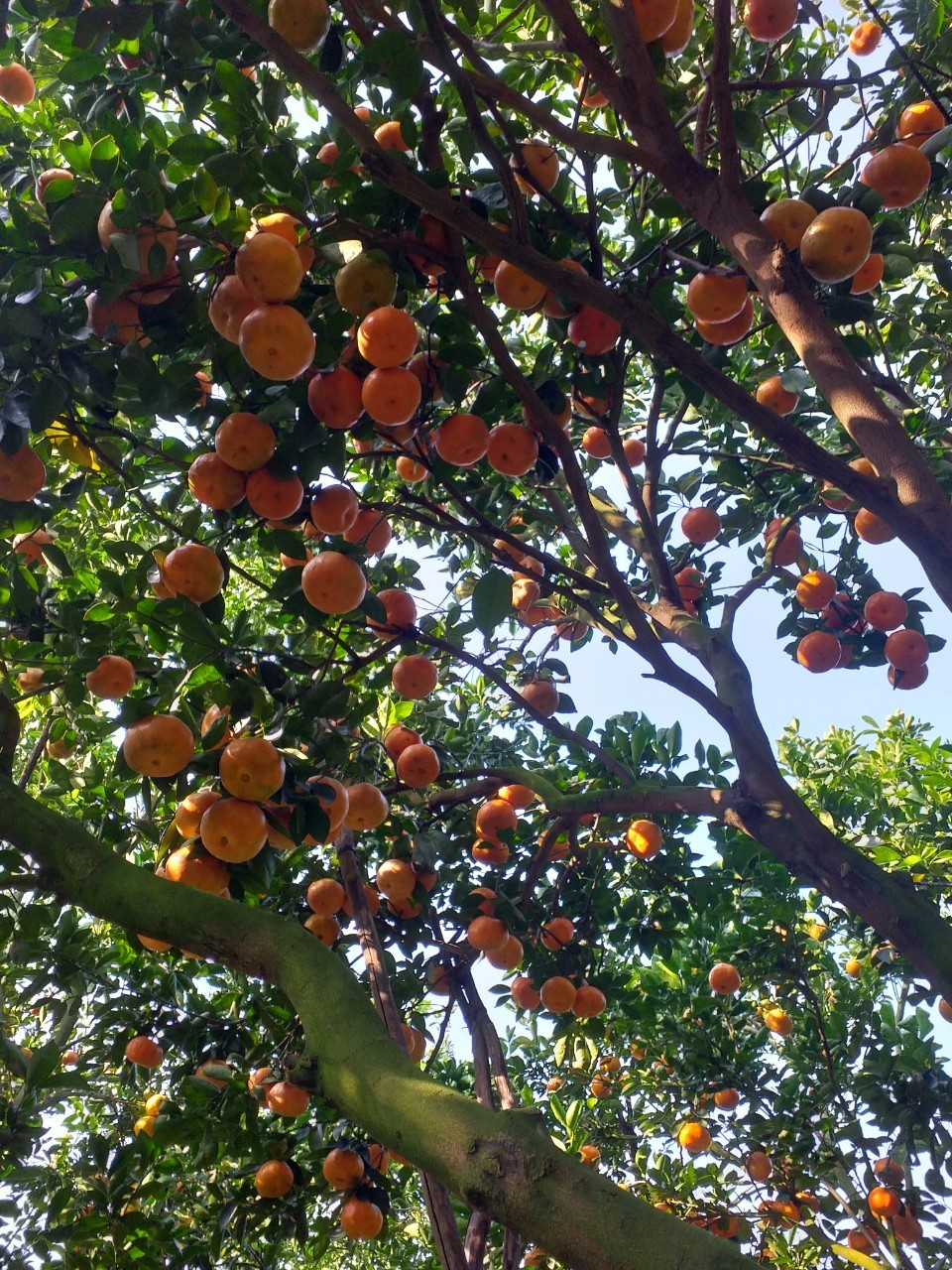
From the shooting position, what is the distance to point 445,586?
575 cm

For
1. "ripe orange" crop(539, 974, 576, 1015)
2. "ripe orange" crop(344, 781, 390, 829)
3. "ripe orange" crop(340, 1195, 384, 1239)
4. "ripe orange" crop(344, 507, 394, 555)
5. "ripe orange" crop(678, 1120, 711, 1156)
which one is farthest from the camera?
"ripe orange" crop(678, 1120, 711, 1156)

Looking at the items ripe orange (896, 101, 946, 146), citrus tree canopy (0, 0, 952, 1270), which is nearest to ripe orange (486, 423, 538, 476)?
citrus tree canopy (0, 0, 952, 1270)

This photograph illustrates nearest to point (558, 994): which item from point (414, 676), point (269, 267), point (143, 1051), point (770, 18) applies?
point (414, 676)

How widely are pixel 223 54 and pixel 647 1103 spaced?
6.26m

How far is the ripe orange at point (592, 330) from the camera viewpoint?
2.78 m

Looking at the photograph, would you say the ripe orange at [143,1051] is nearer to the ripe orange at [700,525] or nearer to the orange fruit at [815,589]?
the ripe orange at [700,525]

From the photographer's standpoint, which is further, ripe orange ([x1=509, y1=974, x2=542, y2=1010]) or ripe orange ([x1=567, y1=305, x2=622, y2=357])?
ripe orange ([x1=509, y1=974, x2=542, y2=1010])

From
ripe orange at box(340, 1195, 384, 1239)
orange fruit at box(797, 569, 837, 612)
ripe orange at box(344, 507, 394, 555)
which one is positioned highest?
orange fruit at box(797, 569, 837, 612)

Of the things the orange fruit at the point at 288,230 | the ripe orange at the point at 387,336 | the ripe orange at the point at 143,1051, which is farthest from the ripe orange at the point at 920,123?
the ripe orange at the point at 143,1051

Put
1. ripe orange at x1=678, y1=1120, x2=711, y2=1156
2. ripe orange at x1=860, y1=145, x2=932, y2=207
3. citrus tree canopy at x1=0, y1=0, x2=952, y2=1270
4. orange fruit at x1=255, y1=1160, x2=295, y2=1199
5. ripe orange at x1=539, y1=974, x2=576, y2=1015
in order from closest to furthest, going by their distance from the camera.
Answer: citrus tree canopy at x1=0, y1=0, x2=952, y2=1270, ripe orange at x1=860, y1=145, x2=932, y2=207, orange fruit at x1=255, y1=1160, x2=295, y2=1199, ripe orange at x1=539, y1=974, x2=576, y2=1015, ripe orange at x1=678, y1=1120, x2=711, y2=1156

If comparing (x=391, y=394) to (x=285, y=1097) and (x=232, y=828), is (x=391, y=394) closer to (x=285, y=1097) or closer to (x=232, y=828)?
(x=232, y=828)

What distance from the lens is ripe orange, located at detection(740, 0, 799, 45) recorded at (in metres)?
3.12

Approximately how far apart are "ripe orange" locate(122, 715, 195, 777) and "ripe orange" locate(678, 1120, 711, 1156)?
14.1 feet

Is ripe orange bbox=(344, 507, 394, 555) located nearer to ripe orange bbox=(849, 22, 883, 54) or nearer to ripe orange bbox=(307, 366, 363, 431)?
ripe orange bbox=(307, 366, 363, 431)
